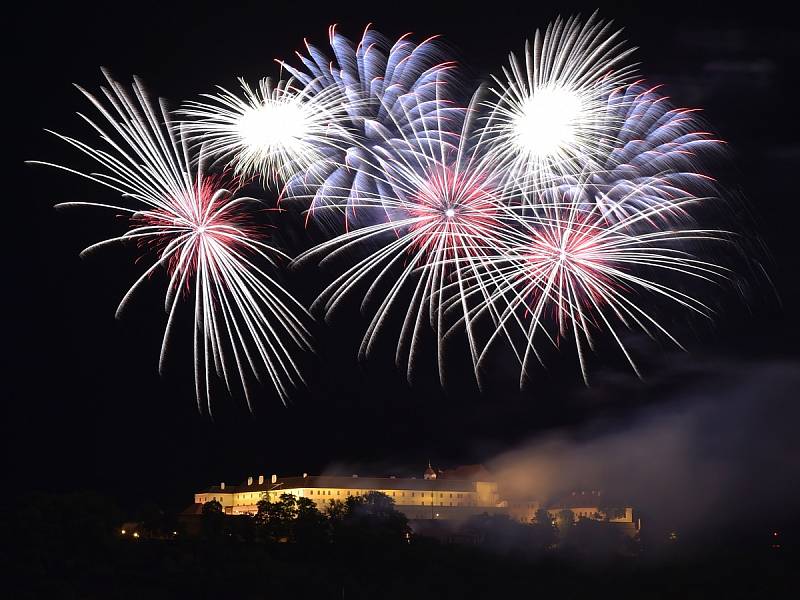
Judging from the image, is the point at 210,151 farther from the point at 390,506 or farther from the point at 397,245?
the point at 390,506

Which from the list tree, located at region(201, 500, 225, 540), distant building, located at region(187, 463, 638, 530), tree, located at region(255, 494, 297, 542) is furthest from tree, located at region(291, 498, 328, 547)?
distant building, located at region(187, 463, 638, 530)

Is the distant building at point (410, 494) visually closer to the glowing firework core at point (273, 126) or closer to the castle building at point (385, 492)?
the castle building at point (385, 492)

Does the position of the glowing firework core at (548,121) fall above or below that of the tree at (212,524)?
above

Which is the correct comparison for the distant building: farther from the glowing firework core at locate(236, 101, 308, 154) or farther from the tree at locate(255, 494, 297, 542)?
the glowing firework core at locate(236, 101, 308, 154)

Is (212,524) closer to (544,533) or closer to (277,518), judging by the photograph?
(277,518)

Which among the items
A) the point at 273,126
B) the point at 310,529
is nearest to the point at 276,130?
the point at 273,126

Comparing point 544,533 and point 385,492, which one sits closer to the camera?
point 544,533

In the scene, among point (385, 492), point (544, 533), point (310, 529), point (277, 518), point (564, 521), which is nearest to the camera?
point (310, 529)

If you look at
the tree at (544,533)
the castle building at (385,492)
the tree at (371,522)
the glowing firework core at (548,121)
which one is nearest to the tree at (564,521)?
the tree at (544,533)
